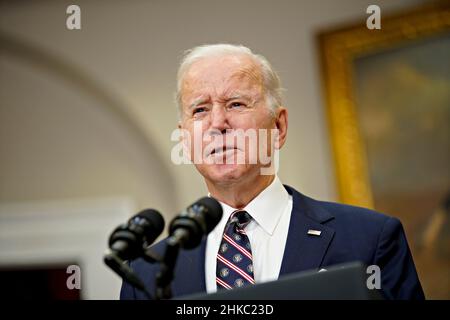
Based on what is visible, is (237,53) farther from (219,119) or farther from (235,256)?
(235,256)

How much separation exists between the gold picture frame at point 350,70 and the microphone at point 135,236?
2228 millimetres

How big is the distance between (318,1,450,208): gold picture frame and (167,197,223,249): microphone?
2229 mm

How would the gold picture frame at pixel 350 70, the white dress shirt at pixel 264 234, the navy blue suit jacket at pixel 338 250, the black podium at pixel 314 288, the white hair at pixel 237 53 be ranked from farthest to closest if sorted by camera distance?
the gold picture frame at pixel 350 70, the white hair at pixel 237 53, the white dress shirt at pixel 264 234, the navy blue suit jacket at pixel 338 250, the black podium at pixel 314 288

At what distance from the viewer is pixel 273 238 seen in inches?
68.4

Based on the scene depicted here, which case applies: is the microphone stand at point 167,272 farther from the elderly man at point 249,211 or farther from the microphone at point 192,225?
the elderly man at point 249,211

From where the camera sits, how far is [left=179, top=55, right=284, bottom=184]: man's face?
5.64ft

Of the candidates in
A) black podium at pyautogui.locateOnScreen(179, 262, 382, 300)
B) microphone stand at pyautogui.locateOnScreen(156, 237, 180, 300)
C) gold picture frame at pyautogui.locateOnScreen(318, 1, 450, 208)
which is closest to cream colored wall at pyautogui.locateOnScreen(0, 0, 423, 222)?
gold picture frame at pyautogui.locateOnScreen(318, 1, 450, 208)

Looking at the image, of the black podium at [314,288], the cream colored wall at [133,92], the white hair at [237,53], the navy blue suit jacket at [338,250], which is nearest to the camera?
the black podium at [314,288]

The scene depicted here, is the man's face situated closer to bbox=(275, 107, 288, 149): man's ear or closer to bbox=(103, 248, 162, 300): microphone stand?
bbox=(275, 107, 288, 149): man's ear

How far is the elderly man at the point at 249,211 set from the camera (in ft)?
5.37

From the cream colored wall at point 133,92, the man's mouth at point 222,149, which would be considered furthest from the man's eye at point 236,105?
the cream colored wall at point 133,92
